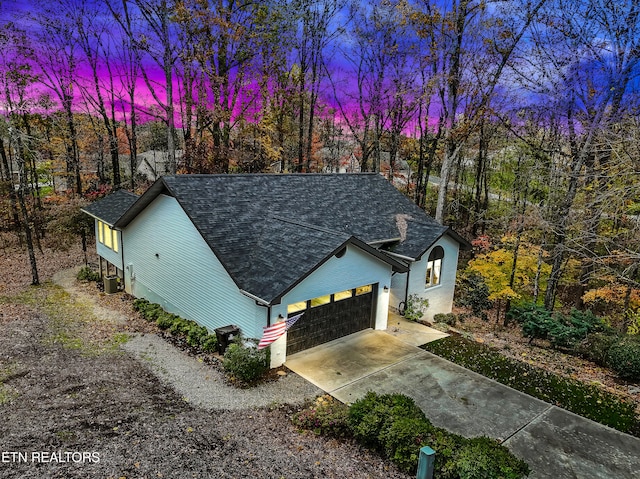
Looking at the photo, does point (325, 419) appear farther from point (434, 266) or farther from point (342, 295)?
point (434, 266)

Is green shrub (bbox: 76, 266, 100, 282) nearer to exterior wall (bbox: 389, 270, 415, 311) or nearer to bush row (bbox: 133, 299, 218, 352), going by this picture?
bush row (bbox: 133, 299, 218, 352)

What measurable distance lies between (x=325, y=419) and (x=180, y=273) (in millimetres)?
8581

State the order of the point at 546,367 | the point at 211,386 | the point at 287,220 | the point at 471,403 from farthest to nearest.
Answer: the point at 287,220, the point at 546,367, the point at 211,386, the point at 471,403

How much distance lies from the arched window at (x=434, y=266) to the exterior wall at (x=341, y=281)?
317 cm

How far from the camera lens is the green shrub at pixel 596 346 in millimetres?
13016

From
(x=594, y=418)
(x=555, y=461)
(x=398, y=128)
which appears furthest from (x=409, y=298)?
(x=398, y=128)

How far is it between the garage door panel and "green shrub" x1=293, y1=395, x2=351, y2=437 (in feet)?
9.77

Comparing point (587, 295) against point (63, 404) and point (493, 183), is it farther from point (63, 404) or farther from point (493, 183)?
point (63, 404)

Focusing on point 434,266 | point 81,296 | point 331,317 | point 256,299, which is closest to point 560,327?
point 434,266

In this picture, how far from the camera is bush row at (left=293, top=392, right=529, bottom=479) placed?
6.72 m

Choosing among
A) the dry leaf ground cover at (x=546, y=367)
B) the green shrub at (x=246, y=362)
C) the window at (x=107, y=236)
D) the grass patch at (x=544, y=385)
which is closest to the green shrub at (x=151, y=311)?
the window at (x=107, y=236)

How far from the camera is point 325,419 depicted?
29.3 feet

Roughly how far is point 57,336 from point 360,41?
27.1m

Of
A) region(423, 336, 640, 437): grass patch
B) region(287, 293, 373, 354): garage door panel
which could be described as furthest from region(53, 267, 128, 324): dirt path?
region(423, 336, 640, 437): grass patch
